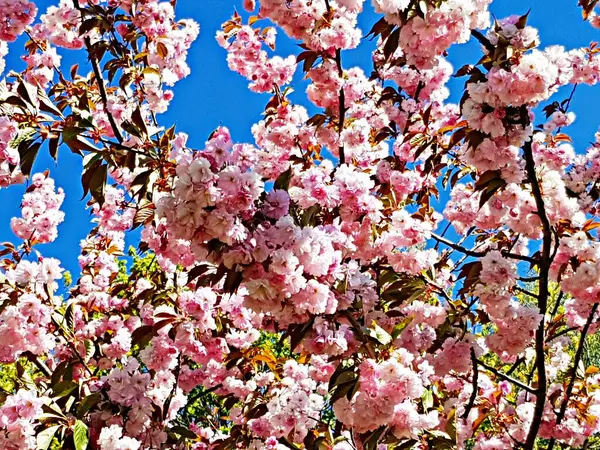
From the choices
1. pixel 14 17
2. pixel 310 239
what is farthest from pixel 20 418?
pixel 14 17

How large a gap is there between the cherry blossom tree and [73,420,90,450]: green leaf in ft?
0.05

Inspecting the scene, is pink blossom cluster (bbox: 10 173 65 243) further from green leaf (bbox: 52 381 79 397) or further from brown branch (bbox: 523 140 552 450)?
brown branch (bbox: 523 140 552 450)

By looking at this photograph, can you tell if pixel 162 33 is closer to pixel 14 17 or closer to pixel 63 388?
pixel 14 17

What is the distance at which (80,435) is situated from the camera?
9.86 ft

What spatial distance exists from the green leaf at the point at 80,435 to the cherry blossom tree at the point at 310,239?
0.01 meters

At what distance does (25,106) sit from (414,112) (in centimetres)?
244

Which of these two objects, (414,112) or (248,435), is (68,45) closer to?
(414,112)

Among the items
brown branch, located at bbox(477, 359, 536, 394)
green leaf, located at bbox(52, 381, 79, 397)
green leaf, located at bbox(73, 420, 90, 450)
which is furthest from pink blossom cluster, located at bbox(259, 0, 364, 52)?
green leaf, located at bbox(73, 420, 90, 450)

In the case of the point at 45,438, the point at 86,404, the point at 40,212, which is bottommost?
the point at 45,438

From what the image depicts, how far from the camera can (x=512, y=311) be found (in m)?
3.36

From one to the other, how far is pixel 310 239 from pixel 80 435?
4.84 ft

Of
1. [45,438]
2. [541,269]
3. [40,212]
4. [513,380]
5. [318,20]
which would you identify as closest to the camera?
[45,438]

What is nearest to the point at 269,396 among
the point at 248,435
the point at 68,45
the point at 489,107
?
the point at 248,435

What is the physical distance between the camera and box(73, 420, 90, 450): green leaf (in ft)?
9.74
